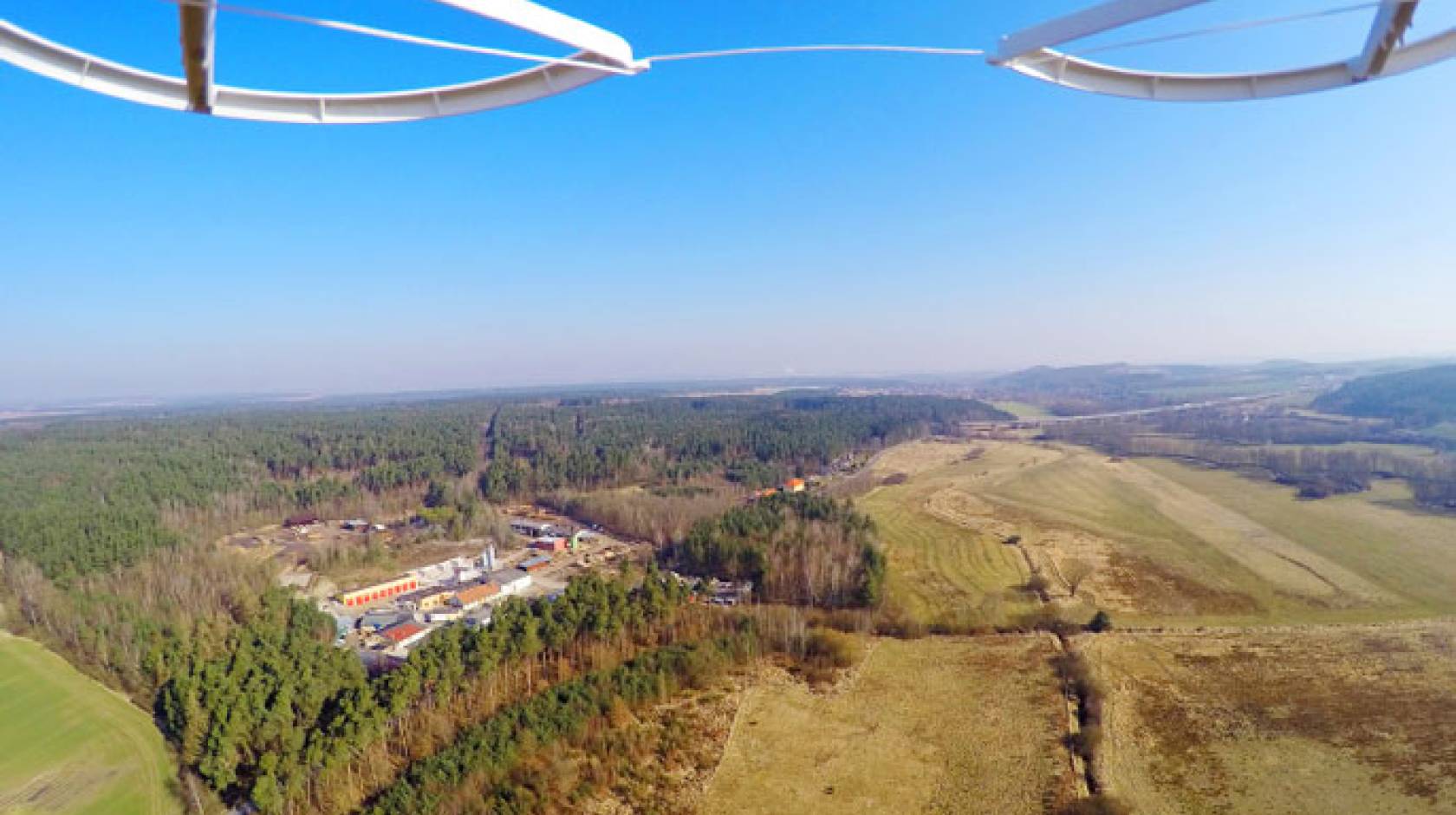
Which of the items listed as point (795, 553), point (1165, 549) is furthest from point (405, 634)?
point (1165, 549)

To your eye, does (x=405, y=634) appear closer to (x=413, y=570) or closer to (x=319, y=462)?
(x=413, y=570)

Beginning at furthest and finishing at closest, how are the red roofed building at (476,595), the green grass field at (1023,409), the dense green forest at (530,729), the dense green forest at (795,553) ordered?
the green grass field at (1023,409) → the red roofed building at (476,595) → the dense green forest at (795,553) → the dense green forest at (530,729)

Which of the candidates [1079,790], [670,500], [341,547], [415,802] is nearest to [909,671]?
[1079,790]

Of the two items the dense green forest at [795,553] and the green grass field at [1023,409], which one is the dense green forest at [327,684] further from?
the green grass field at [1023,409]

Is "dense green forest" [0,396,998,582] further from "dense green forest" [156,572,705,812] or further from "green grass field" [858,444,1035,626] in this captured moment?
"dense green forest" [156,572,705,812]

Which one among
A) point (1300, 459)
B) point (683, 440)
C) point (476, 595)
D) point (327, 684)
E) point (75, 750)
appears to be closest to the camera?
point (327, 684)

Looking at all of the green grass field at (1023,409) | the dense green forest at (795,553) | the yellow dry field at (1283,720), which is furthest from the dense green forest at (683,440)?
the yellow dry field at (1283,720)
